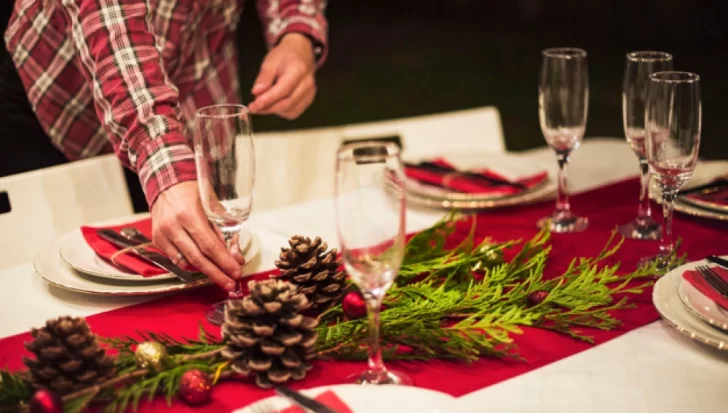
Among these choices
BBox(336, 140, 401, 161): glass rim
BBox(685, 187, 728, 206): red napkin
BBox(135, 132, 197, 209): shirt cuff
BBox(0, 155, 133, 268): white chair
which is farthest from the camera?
BBox(0, 155, 133, 268): white chair

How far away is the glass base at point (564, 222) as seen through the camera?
1520 millimetres

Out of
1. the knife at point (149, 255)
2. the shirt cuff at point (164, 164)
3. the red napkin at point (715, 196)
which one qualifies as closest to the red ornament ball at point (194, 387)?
the knife at point (149, 255)

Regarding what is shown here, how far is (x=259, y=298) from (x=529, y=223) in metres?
0.76

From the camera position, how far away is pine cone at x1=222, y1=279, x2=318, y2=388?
37.4 inches

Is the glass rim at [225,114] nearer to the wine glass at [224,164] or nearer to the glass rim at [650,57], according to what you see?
the wine glass at [224,164]

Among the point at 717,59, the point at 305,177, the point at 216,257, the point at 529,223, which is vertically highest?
the point at 216,257

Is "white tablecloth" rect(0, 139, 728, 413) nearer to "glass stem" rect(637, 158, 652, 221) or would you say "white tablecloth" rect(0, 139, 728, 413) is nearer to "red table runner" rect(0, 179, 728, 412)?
"red table runner" rect(0, 179, 728, 412)

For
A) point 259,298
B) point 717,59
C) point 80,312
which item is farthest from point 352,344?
point 717,59

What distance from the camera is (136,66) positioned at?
1.43 metres

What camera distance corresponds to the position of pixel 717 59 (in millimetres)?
6121

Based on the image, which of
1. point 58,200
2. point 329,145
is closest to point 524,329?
point 58,200

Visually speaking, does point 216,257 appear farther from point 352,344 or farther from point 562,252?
point 562,252

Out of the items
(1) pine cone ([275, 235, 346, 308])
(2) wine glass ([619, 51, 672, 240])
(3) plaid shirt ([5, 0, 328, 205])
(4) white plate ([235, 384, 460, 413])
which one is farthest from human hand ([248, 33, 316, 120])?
(4) white plate ([235, 384, 460, 413])

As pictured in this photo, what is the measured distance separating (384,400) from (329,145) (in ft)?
6.53
